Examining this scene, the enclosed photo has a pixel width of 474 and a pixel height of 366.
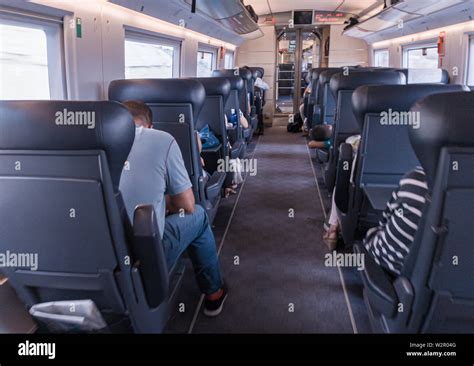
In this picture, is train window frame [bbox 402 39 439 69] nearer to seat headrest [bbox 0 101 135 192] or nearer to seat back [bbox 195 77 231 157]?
seat back [bbox 195 77 231 157]

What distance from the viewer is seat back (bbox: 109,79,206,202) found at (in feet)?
10.2

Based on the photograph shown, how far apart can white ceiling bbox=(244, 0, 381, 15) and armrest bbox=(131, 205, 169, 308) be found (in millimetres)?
10149

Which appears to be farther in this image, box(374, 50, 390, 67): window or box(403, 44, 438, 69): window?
box(374, 50, 390, 67): window

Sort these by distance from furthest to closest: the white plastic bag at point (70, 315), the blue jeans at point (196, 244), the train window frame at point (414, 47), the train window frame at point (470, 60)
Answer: the train window frame at point (414, 47) < the train window frame at point (470, 60) < the blue jeans at point (196, 244) < the white plastic bag at point (70, 315)

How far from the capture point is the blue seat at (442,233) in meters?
1.28

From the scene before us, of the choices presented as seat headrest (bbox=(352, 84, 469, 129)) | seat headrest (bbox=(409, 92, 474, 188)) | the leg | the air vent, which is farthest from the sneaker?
the air vent

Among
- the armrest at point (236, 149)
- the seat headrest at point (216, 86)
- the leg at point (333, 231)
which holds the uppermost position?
the seat headrest at point (216, 86)

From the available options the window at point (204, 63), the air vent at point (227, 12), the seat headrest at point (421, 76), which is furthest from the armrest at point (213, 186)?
the window at point (204, 63)

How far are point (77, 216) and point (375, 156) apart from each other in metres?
2.05

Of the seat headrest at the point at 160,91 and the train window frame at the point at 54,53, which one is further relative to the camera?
the train window frame at the point at 54,53

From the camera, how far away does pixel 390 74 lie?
3.57m

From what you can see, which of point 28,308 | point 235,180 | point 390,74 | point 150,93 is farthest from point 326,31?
point 28,308

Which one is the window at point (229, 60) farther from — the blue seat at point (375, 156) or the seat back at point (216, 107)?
the blue seat at point (375, 156)

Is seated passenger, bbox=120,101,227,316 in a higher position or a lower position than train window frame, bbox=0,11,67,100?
lower
